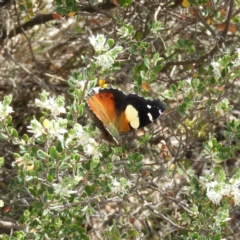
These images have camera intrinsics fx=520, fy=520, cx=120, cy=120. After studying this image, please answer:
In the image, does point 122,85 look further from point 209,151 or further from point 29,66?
point 209,151

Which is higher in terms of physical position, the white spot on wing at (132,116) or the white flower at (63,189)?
the white spot on wing at (132,116)

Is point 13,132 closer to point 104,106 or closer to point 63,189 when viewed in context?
point 63,189

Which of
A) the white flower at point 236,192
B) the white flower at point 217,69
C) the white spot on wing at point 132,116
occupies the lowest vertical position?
the white flower at point 236,192

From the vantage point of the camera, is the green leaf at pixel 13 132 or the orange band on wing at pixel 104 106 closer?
the green leaf at pixel 13 132

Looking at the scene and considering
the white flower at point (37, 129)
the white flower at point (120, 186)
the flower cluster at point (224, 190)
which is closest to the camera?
the white flower at point (37, 129)

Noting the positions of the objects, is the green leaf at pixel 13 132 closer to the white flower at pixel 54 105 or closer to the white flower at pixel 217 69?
the white flower at pixel 54 105

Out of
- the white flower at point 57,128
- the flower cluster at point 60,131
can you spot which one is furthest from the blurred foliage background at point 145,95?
the white flower at point 57,128

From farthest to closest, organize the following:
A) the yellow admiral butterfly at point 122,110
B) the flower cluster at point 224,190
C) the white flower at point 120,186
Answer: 1. the yellow admiral butterfly at point 122,110
2. the white flower at point 120,186
3. the flower cluster at point 224,190

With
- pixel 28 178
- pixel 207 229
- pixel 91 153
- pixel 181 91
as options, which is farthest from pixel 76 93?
pixel 207 229
